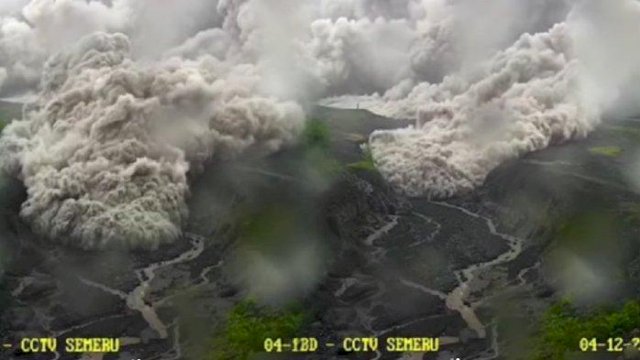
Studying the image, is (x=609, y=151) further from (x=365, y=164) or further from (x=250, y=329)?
(x=250, y=329)

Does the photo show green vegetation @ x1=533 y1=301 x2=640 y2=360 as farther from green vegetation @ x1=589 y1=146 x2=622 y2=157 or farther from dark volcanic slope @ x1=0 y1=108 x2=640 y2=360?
green vegetation @ x1=589 y1=146 x2=622 y2=157

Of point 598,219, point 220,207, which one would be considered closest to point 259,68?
point 220,207

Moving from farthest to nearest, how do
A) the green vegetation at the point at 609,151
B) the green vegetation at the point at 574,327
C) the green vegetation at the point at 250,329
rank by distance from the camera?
the green vegetation at the point at 609,151 → the green vegetation at the point at 250,329 → the green vegetation at the point at 574,327

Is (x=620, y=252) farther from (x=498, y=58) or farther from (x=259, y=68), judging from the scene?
(x=259, y=68)

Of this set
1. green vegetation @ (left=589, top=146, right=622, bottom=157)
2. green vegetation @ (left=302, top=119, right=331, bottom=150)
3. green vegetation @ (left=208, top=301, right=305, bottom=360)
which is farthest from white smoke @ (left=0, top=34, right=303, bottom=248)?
green vegetation @ (left=589, top=146, right=622, bottom=157)

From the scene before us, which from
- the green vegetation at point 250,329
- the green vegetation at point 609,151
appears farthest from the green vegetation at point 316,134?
the green vegetation at point 609,151

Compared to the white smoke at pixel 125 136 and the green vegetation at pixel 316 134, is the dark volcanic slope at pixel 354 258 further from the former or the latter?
the white smoke at pixel 125 136
